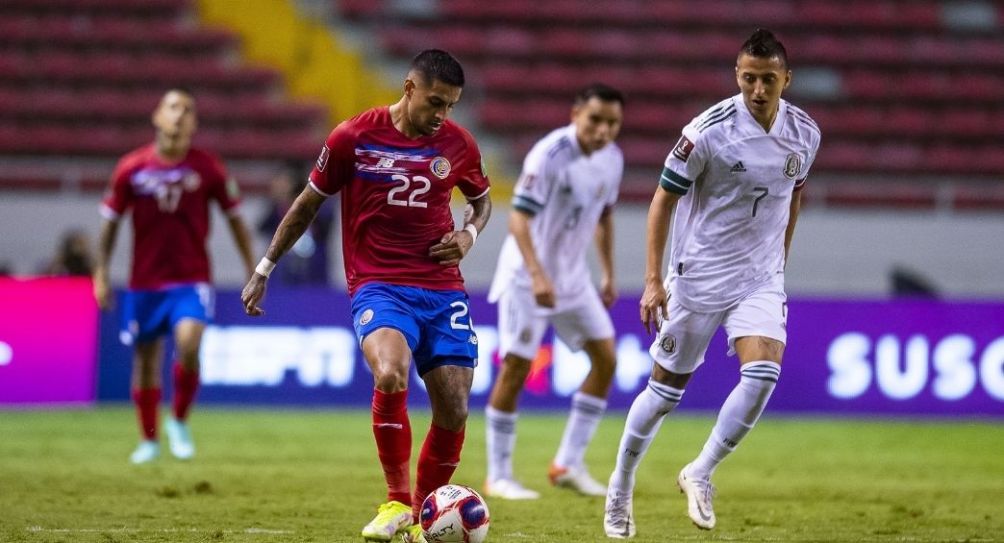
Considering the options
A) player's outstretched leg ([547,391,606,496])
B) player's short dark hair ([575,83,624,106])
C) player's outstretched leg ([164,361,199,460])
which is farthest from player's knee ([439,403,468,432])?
player's outstretched leg ([164,361,199,460])

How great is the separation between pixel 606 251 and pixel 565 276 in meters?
0.54

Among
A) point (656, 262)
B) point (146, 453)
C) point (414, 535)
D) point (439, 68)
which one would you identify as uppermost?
point (439, 68)

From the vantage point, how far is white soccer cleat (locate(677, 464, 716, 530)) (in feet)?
21.7

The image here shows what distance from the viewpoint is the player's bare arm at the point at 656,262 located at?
6582mm

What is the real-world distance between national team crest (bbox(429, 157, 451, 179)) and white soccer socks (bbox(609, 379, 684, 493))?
4.75 ft

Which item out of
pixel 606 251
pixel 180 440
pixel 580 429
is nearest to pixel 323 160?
pixel 580 429

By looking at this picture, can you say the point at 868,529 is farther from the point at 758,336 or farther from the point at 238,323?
the point at 238,323

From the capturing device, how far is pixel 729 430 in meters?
6.73

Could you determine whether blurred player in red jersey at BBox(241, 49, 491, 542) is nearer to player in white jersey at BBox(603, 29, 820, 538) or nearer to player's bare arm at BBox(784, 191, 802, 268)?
player in white jersey at BBox(603, 29, 820, 538)

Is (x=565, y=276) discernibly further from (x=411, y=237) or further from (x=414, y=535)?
(x=414, y=535)

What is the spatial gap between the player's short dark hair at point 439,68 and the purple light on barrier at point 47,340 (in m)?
8.52

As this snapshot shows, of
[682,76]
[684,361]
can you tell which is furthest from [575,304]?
[682,76]

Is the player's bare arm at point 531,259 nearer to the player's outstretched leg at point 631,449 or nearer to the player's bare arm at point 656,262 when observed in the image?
the player's outstretched leg at point 631,449

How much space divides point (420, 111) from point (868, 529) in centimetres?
308
